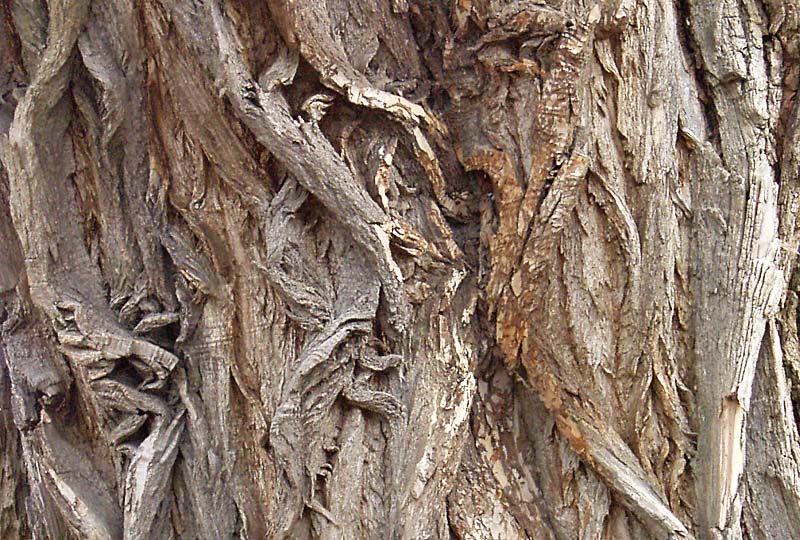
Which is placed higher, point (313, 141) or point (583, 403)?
point (313, 141)

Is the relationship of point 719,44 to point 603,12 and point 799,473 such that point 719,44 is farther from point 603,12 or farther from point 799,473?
point 799,473

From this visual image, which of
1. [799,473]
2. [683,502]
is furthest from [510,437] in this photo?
[799,473]

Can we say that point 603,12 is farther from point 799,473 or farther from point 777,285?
point 799,473

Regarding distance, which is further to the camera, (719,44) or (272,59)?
(719,44)

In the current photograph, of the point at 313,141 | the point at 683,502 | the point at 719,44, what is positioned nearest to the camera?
the point at 313,141

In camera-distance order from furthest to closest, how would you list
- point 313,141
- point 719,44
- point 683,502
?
1. point 719,44
2. point 683,502
3. point 313,141

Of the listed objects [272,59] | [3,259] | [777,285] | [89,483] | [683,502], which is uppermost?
[272,59]

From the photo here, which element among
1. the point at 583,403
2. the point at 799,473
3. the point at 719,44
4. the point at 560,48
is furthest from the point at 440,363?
the point at 719,44
